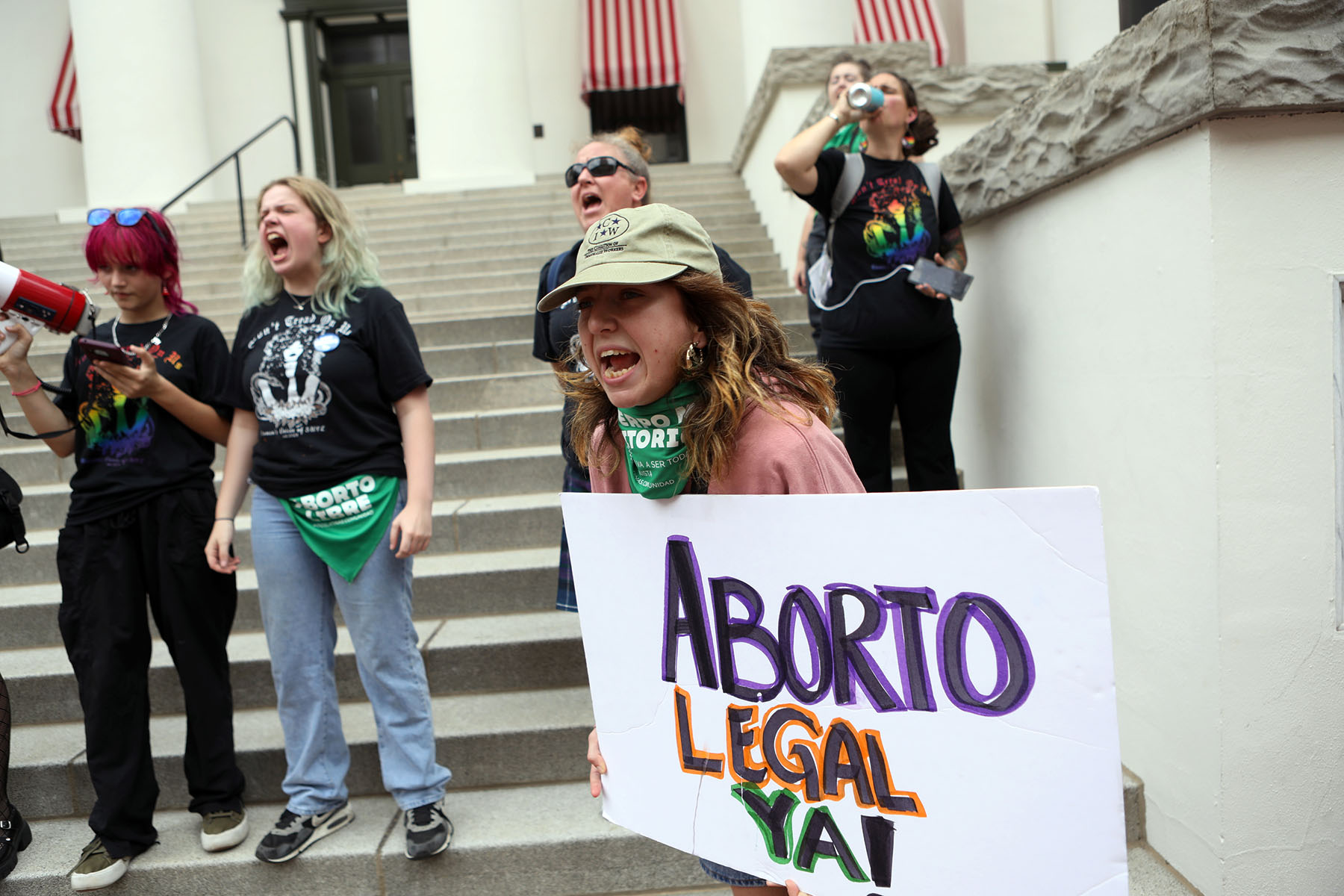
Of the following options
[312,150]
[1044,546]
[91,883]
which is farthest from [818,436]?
[312,150]

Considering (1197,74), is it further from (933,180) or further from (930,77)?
(930,77)

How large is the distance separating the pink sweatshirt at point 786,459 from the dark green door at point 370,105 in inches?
531

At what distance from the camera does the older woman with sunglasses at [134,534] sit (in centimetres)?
275

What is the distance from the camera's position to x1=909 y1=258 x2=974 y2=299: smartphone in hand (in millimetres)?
3154

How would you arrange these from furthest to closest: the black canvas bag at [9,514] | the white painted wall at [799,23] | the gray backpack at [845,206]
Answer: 1. the white painted wall at [799,23]
2. the gray backpack at [845,206]
3. the black canvas bag at [9,514]

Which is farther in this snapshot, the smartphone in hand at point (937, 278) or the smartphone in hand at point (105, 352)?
the smartphone in hand at point (937, 278)

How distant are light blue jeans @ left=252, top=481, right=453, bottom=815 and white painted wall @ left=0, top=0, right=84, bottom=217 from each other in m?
12.6

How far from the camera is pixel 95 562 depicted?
276cm

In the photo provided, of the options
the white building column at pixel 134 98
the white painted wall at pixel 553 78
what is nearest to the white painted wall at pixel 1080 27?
the white painted wall at pixel 553 78

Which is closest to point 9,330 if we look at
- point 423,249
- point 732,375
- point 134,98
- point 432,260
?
point 732,375

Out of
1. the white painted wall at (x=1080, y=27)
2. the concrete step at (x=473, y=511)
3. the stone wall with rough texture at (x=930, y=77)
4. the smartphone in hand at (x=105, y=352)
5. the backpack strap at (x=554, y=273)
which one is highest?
the white painted wall at (x=1080, y=27)

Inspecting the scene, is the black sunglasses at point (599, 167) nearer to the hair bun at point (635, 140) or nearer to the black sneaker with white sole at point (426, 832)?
the hair bun at point (635, 140)

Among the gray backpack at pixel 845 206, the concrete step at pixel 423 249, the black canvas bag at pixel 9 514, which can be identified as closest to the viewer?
the black canvas bag at pixel 9 514

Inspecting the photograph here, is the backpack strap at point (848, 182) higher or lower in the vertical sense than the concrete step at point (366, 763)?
higher
